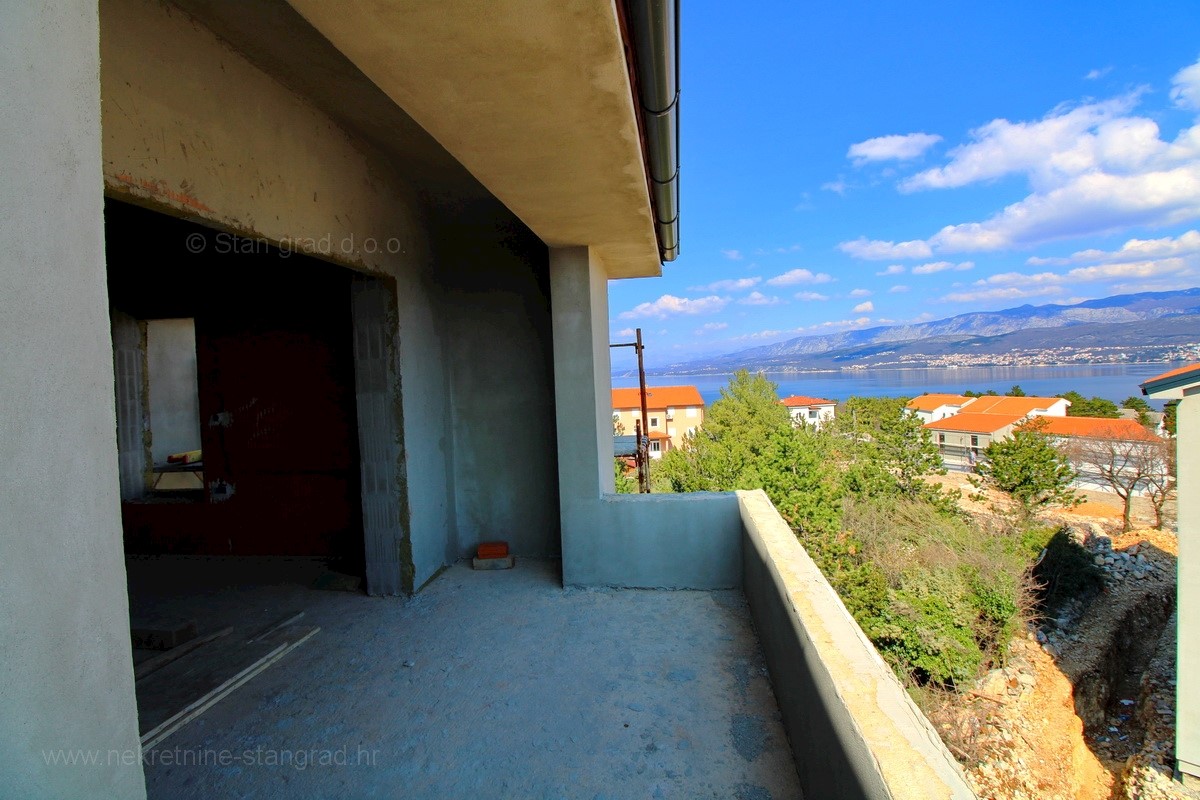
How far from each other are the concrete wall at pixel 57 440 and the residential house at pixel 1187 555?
989cm

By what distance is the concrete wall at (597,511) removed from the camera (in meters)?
4.31

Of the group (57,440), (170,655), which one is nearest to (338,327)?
(170,655)

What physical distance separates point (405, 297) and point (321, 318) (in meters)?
0.94

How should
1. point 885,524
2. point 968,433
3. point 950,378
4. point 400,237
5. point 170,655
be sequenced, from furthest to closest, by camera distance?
point 950,378 → point 968,433 → point 885,524 → point 400,237 → point 170,655

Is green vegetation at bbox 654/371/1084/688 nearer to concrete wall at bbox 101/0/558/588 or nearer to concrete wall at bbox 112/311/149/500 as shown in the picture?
concrete wall at bbox 101/0/558/588

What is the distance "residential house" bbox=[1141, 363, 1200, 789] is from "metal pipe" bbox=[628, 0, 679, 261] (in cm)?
775

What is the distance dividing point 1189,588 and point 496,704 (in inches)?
358

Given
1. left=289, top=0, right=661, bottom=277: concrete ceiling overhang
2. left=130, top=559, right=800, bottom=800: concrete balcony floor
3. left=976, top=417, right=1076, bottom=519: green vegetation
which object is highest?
left=289, top=0, right=661, bottom=277: concrete ceiling overhang

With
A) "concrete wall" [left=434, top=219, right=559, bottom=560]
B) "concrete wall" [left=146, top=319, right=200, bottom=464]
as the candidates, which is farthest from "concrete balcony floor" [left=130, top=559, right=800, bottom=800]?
"concrete wall" [left=146, top=319, right=200, bottom=464]

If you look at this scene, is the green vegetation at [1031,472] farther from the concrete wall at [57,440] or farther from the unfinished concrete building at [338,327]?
the concrete wall at [57,440]

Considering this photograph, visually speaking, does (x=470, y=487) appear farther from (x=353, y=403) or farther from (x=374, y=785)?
(x=374, y=785)

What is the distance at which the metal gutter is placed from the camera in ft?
5.83

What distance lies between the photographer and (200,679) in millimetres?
3178

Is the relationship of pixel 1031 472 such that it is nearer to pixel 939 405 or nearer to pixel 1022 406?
pixel 1022 406
